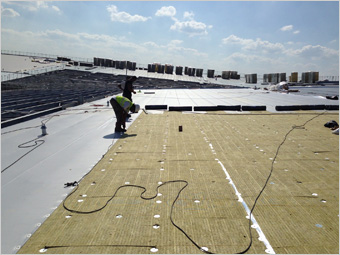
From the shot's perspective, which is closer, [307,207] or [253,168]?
[307,207]

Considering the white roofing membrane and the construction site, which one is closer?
the construction site

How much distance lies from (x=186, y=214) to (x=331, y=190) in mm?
2811

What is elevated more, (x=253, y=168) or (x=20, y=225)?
(x=253, y=168)

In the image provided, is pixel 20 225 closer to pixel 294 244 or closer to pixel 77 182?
pixel 77 182

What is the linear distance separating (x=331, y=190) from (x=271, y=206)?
1438mm

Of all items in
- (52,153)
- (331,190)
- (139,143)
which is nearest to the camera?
(331,190)

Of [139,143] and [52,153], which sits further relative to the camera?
[139,143]

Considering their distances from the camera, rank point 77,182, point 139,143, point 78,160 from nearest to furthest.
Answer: point 77,182
point 78,160
point 139,143

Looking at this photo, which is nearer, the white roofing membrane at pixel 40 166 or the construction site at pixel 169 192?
the construction site at pixel 169 192

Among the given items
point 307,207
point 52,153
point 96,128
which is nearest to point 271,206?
point 307,207

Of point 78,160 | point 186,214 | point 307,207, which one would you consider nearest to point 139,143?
point 78,160

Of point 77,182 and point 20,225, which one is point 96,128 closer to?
point 77,182

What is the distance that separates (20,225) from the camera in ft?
12.0

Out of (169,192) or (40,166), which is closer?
(169,192)
